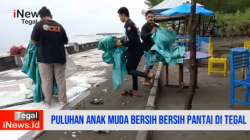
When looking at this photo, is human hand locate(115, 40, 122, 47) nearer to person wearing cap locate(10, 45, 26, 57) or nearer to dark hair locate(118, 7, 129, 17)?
dark hair locate(118, 7, 129, 17)

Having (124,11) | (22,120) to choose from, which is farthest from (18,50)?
(124,11)

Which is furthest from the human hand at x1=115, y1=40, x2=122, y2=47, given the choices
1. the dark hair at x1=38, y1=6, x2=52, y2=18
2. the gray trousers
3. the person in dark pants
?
the dark hair at x1=38, y1=6, x2=52, y2=18

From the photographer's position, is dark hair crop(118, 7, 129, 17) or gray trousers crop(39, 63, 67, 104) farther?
dark hair crop(118, 7, 129, 17)

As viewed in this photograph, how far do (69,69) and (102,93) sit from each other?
866 millimetres

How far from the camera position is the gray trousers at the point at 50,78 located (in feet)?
13.3

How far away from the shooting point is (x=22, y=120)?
3.29 metres

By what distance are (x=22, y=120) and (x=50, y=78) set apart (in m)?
1.04

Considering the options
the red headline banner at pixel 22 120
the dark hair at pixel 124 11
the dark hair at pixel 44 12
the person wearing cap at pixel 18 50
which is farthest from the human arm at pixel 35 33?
the dark hair at pixel 124 11

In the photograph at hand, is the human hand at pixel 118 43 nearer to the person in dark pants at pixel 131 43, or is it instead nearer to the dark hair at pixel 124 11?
the person in dark pants at pixel 131 43

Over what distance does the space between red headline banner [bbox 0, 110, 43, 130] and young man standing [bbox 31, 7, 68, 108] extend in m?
0.86

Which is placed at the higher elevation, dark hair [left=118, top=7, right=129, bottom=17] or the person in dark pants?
dark hair [left=118, top=7, right=129, bottom=17]

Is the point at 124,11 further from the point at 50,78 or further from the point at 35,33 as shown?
the point at 50,78

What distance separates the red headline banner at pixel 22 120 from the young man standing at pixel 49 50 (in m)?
0.86

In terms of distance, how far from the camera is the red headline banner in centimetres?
318
